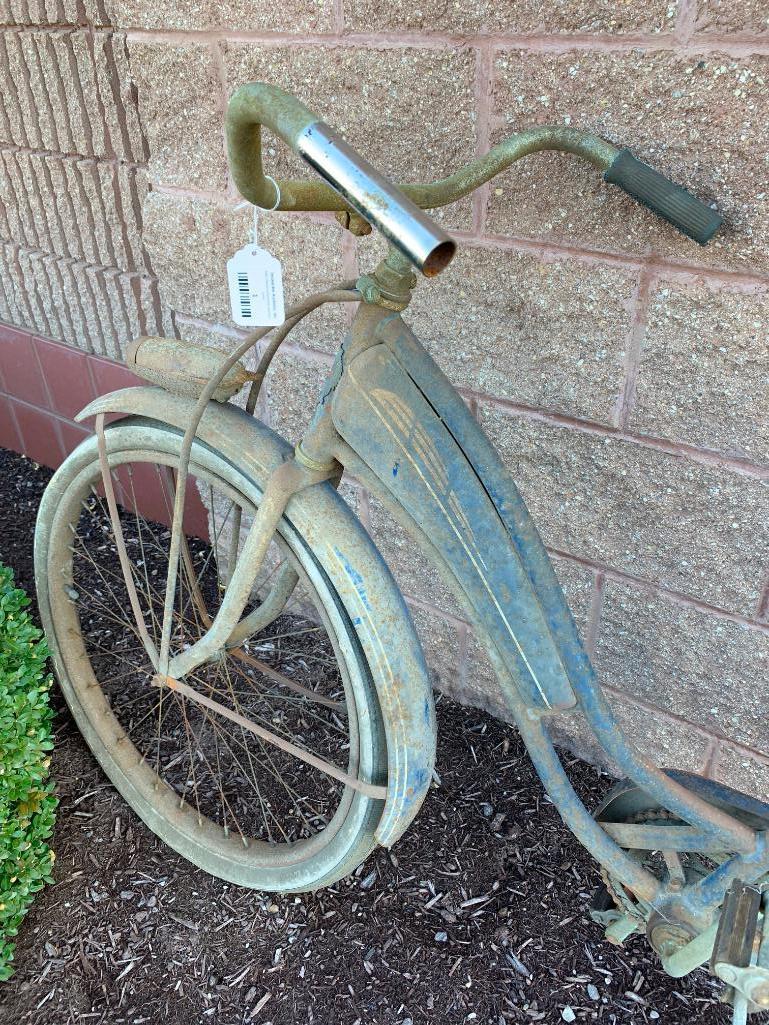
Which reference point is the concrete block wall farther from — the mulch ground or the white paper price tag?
the white paper price tag

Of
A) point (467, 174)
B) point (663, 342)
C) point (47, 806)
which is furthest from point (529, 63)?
point (47, 806)

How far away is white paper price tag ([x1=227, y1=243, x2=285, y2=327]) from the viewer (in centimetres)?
120

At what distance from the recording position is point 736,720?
165 centimetres

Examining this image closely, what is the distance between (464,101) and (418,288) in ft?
1.21

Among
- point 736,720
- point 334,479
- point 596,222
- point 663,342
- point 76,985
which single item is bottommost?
point 76,985

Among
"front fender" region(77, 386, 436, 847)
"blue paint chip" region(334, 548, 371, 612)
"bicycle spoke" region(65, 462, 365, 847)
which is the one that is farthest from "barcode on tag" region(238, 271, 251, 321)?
"bicycle spoke" region(65, 462, 365, 847)

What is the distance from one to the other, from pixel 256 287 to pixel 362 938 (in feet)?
4.30

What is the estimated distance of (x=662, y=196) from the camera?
1.15 meters

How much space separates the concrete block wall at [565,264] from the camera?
1.28 metres

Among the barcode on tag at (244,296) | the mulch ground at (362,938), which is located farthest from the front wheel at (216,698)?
the barcode on tag at (244,296)

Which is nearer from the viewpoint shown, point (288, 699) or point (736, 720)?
point (736, 720)

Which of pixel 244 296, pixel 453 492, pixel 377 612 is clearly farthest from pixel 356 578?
pixel 244 296

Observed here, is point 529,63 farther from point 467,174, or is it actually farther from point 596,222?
point 467,174

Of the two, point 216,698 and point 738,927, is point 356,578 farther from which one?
point 216,698
